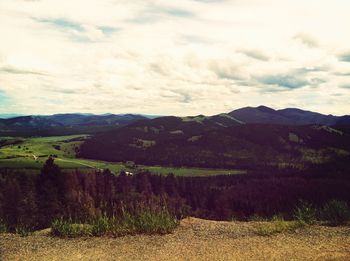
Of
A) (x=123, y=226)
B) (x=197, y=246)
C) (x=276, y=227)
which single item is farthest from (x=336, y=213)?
(x=123, y=226)

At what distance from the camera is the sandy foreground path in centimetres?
1644

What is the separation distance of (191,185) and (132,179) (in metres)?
30.0

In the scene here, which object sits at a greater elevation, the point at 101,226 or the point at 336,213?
the point at 336,213

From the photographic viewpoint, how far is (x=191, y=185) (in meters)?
189

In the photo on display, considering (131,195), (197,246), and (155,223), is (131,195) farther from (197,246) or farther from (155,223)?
(197,246)

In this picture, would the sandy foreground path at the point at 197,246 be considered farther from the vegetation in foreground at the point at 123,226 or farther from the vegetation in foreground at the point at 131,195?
the vegetation in foreground at the point at 131,195

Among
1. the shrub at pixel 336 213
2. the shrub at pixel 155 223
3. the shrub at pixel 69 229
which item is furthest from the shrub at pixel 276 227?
the shrub at pixel 69 229

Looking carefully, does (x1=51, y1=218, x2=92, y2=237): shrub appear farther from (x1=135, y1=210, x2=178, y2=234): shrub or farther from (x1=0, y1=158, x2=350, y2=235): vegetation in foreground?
(x1=0, y1=158, x2=350, y2=235): vegetation in foreground

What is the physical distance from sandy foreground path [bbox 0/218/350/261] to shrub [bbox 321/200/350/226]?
1078mm

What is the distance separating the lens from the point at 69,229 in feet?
68.1

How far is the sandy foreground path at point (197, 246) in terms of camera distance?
16.4 m

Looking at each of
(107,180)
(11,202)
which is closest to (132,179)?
(107,180)

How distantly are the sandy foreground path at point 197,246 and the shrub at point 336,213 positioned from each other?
1078 mm

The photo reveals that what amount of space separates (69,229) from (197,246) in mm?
7198
